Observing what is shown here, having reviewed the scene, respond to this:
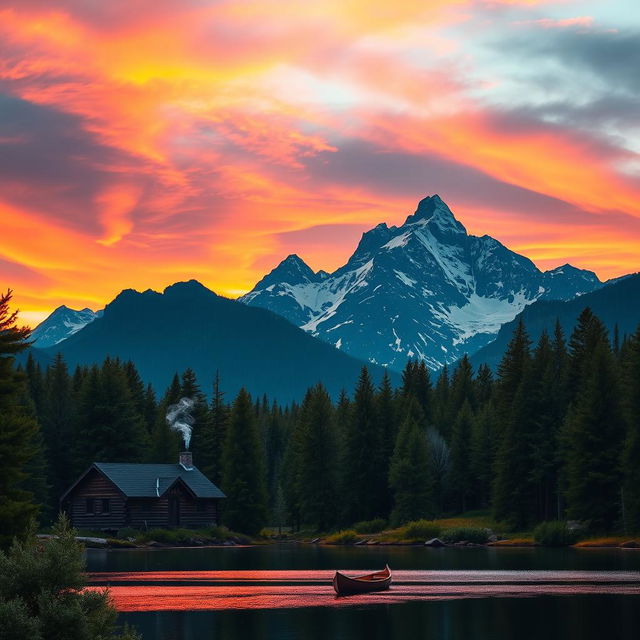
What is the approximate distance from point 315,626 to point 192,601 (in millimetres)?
10806

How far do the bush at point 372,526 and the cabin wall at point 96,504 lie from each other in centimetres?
2626

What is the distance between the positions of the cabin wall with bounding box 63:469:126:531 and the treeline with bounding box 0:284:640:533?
3607 mm

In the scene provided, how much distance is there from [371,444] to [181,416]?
23.0 m

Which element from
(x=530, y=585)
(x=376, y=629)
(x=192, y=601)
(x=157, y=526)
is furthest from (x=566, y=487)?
(x=376, y=629)

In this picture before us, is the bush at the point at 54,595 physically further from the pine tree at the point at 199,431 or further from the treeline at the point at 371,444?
the pine tree at the point at 199,431

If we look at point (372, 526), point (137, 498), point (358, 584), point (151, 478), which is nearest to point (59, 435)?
point (151, 478)

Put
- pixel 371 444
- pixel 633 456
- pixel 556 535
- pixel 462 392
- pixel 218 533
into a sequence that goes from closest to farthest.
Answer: pixel 633 456 → pixel 556 535 → pixel 218 533 → pixel 371 444 → pixel 462 392

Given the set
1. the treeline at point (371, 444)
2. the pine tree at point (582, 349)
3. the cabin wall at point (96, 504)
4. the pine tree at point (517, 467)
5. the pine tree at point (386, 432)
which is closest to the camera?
the pine tree at point (582, 349)

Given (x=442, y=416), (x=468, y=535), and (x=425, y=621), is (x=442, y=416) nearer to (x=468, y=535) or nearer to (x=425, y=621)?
(x=468, y=535)

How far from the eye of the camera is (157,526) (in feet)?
368

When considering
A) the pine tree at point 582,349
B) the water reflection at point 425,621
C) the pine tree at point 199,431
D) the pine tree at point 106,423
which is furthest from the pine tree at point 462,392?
the water reflection at point 425,621

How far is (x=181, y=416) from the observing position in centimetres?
13050

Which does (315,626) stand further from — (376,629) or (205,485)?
(205,485)

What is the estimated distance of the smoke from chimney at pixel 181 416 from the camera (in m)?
128
